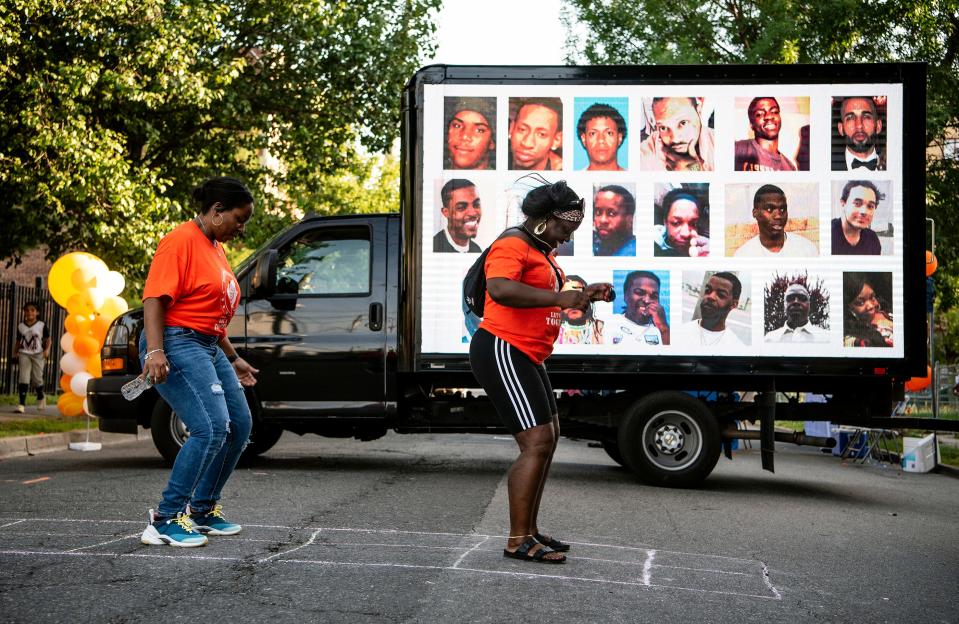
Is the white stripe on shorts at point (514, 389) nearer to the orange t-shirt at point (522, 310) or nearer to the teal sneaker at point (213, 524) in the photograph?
the orange t-shirt at point (522, 310)

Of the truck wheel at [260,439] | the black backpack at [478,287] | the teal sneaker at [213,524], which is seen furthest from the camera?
Answer: the truck wheel at [260,439]

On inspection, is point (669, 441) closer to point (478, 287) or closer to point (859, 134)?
point (859, 134)

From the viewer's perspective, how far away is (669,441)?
947 cm

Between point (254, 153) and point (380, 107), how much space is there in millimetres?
2558

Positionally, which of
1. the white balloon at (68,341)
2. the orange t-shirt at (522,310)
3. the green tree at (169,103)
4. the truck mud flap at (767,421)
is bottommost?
the truck mud flap at (767,421)

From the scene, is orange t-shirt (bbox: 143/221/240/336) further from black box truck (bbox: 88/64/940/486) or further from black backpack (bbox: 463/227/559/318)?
black box truck (bbox: 88/64/940/486)

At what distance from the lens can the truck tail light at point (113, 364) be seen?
33.1 feet

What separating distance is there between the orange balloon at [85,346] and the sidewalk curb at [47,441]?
926 millimetres

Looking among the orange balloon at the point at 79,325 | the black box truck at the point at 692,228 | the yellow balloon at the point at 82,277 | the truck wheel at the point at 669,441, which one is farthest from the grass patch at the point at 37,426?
the truck wheel at the point at 669,441

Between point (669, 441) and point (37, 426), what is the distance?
8.49 m

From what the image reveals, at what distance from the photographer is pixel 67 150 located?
49.9ft

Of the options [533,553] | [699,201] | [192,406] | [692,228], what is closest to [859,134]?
[699,201]

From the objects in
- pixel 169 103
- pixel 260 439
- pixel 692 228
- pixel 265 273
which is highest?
pixel 169 103

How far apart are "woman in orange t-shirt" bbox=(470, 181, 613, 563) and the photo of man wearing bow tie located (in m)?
4.44
